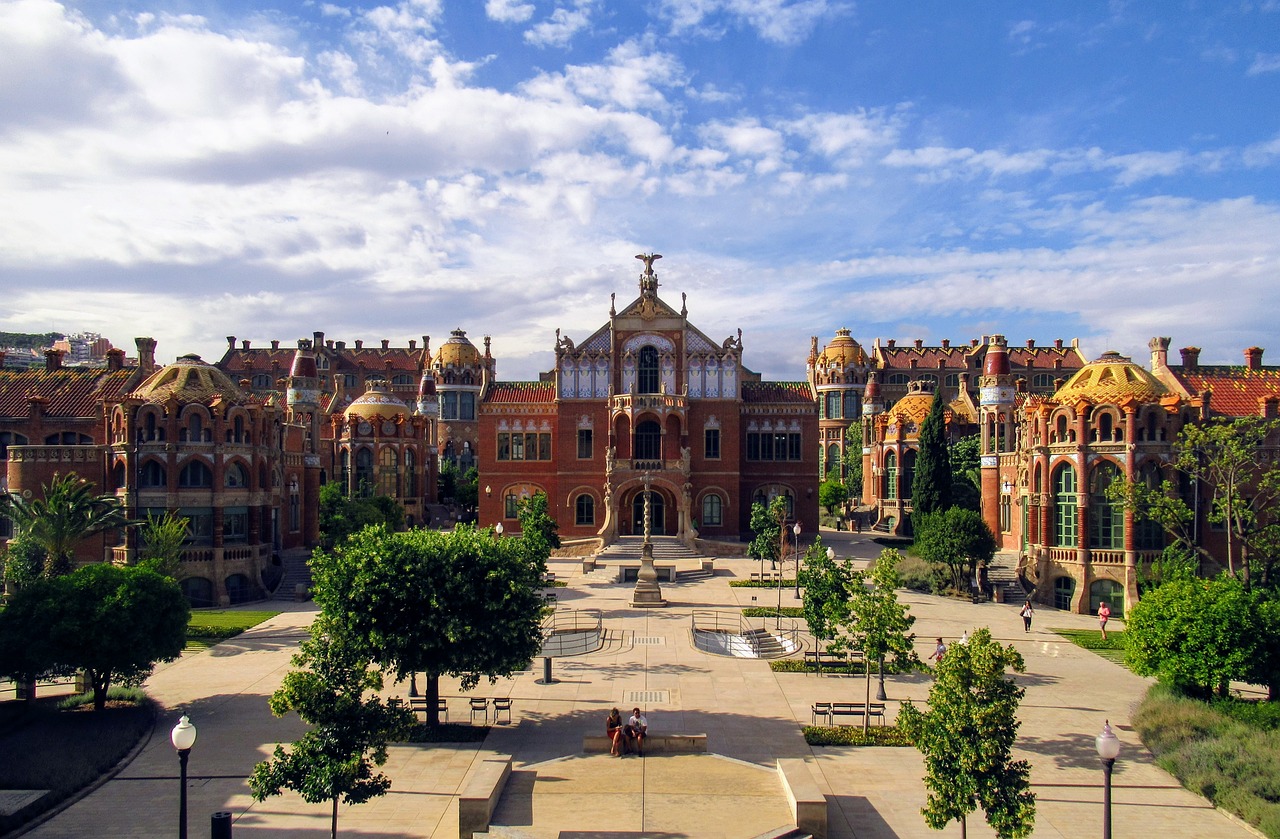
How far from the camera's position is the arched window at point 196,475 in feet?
147

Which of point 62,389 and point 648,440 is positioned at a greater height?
point 62,389

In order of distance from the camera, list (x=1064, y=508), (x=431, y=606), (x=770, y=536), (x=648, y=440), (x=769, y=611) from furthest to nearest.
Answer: (x=648, y=440), (x=1064, y=508), (x=770, y=536), (x=769, y=611), (x=431, y=606)

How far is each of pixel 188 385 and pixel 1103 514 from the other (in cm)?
4798

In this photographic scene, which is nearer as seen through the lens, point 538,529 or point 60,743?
point 60,743

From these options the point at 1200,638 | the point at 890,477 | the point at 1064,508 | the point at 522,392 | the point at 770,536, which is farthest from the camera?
the point at 890,477

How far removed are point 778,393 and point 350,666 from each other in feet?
161

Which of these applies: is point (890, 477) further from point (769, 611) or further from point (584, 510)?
point (769, 611)

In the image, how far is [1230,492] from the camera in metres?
37.9

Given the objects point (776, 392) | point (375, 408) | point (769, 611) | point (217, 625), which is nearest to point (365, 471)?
point (375, 408)

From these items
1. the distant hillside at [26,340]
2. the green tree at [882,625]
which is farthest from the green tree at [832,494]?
the distant hillside at [26,340]

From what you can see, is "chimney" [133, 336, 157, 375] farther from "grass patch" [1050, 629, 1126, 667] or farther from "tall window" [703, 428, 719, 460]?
"grass patch" [1050, 629, 1126, 667]

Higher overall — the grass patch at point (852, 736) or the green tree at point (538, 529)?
the green tree at point (538, 529)

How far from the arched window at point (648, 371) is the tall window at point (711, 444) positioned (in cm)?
498

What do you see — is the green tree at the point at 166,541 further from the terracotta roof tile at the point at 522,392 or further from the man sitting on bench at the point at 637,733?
the terracotta roof tile at the point at 522,392
